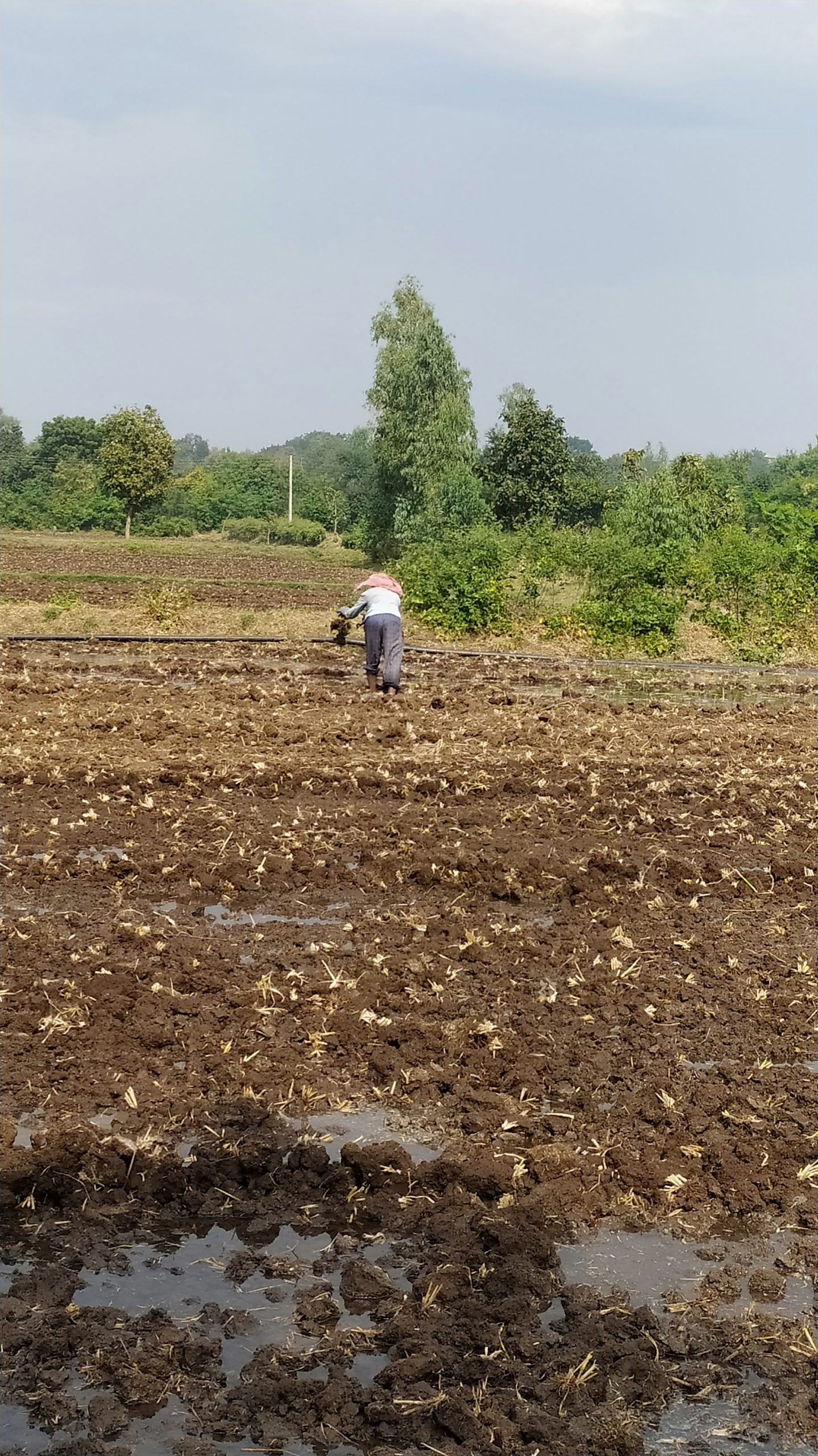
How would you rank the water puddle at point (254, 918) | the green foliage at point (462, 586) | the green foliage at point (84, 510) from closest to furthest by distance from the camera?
the water puddle at point (254, 918), the green foliage at point (462, 586), the green foliage at point (84, 510)

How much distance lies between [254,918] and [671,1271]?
3.78 meters

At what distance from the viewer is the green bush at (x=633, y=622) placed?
22.6m

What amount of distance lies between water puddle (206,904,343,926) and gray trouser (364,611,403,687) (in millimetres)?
7861

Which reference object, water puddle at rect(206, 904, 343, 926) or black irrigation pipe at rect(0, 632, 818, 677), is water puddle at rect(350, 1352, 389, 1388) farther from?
black irrigation pipe at rect(0, 632, 818, 677)

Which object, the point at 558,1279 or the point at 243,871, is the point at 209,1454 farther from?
the point at 243,871

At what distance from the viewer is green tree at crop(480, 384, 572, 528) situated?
44469 millimetres

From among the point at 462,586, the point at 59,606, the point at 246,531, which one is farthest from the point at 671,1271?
the point at 246,531

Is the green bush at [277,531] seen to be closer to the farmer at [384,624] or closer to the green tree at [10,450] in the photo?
the green tree at [10,450]

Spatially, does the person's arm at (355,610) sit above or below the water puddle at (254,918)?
above

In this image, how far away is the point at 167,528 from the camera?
66562 millimetres

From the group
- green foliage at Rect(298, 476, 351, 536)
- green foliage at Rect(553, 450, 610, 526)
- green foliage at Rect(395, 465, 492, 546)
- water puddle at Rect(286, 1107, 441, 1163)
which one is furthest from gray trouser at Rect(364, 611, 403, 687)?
green foliage at Rect(298, 476, 351, 536)

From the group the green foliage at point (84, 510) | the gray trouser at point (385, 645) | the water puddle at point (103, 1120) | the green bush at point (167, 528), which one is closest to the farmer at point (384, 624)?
the gray trouser at point (385, 645)

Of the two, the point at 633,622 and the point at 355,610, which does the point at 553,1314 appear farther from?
the point at 633,622

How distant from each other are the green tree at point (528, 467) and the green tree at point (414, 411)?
1.67 meters
